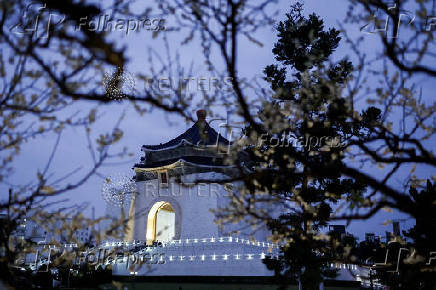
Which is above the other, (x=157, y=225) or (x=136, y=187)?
(x=136, y=187)

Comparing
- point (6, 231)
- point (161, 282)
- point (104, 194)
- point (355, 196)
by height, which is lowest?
point (161, 282)

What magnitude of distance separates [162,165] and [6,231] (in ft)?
72.5

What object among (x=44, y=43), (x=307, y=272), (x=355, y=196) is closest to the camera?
(x=44, y=43)

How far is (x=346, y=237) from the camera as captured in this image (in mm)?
11281

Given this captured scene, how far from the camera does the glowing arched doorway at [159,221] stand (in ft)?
84.8

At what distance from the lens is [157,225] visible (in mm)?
28484

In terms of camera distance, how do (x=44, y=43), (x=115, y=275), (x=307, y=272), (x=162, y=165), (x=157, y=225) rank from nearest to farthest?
1. (x=44, y=43)
2. (x=307, y=272)
3. (x=115, y=275)
4. (x=162, y=165)
5. (x=157, y=225)

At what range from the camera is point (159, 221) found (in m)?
29.2

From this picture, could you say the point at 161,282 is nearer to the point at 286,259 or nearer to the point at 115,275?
the point at 115,275

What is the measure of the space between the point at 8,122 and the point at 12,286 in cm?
201

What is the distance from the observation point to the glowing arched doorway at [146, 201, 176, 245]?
25.8 meters

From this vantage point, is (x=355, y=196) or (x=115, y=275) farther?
(x=115, y=275)

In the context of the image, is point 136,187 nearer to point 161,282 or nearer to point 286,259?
point 161,282

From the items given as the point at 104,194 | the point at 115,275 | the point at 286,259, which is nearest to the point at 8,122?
the point at 286,259
